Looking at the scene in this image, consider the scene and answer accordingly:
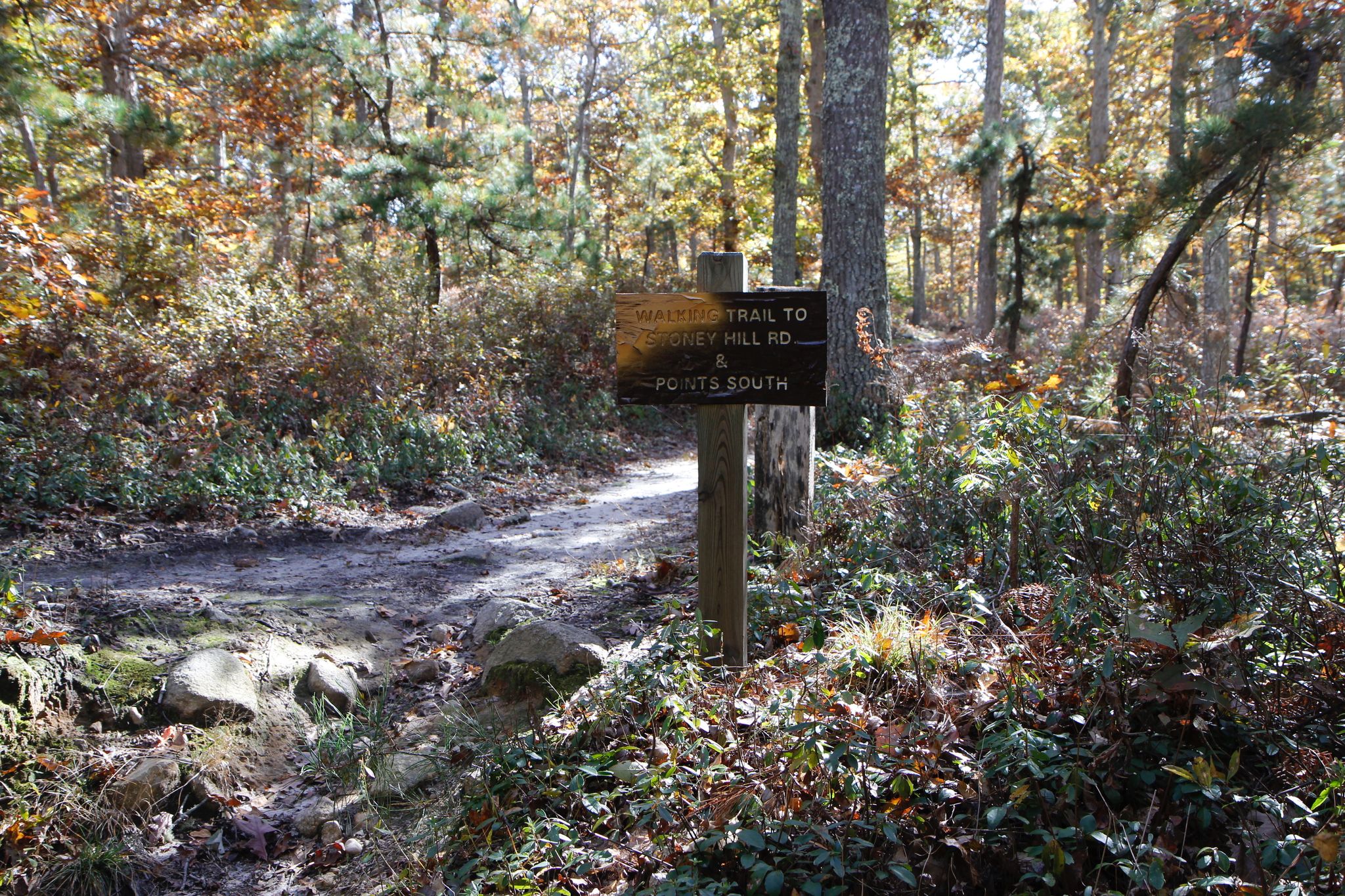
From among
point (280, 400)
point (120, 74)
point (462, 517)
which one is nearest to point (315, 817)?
point (462, 517)

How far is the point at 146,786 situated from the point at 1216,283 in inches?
600

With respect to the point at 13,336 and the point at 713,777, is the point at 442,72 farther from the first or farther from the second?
the point at 713,777

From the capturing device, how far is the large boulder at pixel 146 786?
12.4 feet

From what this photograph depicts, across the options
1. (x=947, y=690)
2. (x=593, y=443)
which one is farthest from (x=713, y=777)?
(x=593, y=443)

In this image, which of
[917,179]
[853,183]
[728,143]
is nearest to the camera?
[853,183]

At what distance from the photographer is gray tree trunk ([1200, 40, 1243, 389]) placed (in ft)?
34.4

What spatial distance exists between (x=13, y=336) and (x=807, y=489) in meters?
7.18

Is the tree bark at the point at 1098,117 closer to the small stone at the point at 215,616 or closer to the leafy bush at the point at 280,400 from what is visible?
the leafy bush at the point at 280,400

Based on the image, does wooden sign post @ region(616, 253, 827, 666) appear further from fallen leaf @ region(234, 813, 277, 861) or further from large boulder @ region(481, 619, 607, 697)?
fallen leaf @ region(234, 813, 277, 861)

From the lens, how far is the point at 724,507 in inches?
158

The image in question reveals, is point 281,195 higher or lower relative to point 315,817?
higher

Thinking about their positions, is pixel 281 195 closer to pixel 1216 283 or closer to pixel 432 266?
pixel 432 266

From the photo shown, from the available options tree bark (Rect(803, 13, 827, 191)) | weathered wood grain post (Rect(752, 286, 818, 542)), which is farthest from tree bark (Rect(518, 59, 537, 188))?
weathered wood grain post (Rect(752, 286, 818, 542))

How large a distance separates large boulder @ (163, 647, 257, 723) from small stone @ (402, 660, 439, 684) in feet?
2.87
